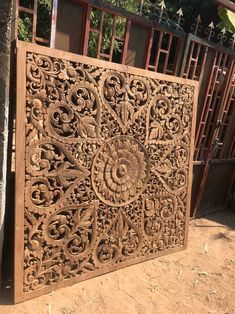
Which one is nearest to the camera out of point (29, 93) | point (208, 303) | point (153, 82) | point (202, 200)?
point (29, 93)

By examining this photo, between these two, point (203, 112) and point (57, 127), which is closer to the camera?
point (57, 127)

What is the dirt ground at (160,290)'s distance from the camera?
2.60 metres

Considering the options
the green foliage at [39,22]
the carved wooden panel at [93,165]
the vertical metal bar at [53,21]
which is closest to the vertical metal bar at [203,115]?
→ the carved wooden panel at [93,165]

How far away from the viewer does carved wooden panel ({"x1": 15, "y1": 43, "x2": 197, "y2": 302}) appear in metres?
2.46

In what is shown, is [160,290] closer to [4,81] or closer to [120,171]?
[120,171]

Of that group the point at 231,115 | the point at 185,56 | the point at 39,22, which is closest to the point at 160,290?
the point at 185,56

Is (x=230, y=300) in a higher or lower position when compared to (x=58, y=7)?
lower

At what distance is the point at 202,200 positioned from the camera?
4688 millimetres

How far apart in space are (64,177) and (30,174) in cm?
28

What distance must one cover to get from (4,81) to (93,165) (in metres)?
0.96

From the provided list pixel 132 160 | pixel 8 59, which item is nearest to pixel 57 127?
pixel 8 59

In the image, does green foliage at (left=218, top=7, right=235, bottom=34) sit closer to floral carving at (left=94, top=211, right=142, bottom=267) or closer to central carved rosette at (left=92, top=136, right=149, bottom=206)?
central carved rosette at (left=92, top=136, right=149, bottom=206)

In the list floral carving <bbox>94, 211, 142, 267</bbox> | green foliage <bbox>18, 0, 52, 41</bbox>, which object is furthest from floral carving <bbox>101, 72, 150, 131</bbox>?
green foliage <bbox>18, 0, 52, 41</bbox>

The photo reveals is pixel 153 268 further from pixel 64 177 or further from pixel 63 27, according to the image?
pixel 63 27
